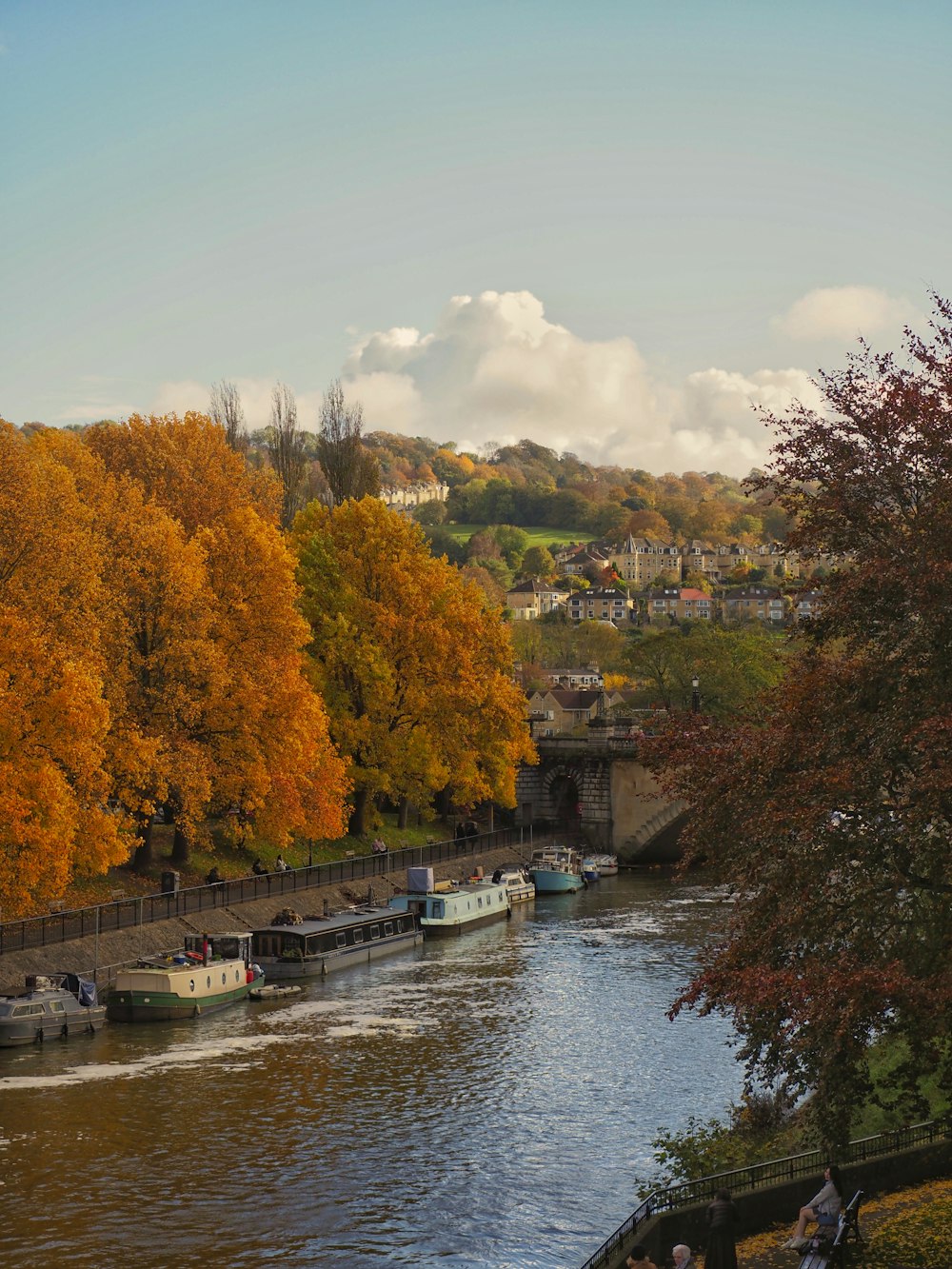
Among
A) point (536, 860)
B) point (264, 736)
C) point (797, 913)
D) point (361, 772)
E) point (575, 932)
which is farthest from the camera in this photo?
point (536, 860)

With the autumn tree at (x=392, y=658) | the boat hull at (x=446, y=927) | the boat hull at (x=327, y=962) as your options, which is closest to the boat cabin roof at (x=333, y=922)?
the boat hull at (x=327, y=962)

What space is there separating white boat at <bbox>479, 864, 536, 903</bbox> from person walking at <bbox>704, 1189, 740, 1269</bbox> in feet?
183

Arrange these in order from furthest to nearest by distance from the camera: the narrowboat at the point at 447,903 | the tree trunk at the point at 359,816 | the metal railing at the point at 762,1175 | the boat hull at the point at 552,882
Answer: the boat hull at the point at 552,882 < the tree trunk at the point at 359,816 < the narrowboat at the point at 447,903 < the metal railing at the point at 762,1175

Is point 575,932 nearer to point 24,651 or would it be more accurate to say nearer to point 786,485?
point 24,651

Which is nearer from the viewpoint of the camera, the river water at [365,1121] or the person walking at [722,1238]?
the person walking at [722,1238]

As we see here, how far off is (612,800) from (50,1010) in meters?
56.9

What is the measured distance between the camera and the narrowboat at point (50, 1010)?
151 ft

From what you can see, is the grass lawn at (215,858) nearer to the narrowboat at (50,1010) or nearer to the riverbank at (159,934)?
the riverbank at (159,934)

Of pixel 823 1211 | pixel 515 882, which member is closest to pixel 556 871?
pixel 515 882

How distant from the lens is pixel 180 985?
168 ft

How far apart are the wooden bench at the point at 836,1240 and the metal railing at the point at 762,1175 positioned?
997 millimetres

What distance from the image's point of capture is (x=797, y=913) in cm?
2464

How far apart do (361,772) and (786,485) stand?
181 ft

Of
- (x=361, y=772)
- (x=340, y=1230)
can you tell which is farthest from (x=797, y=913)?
(x=361, y=772)
